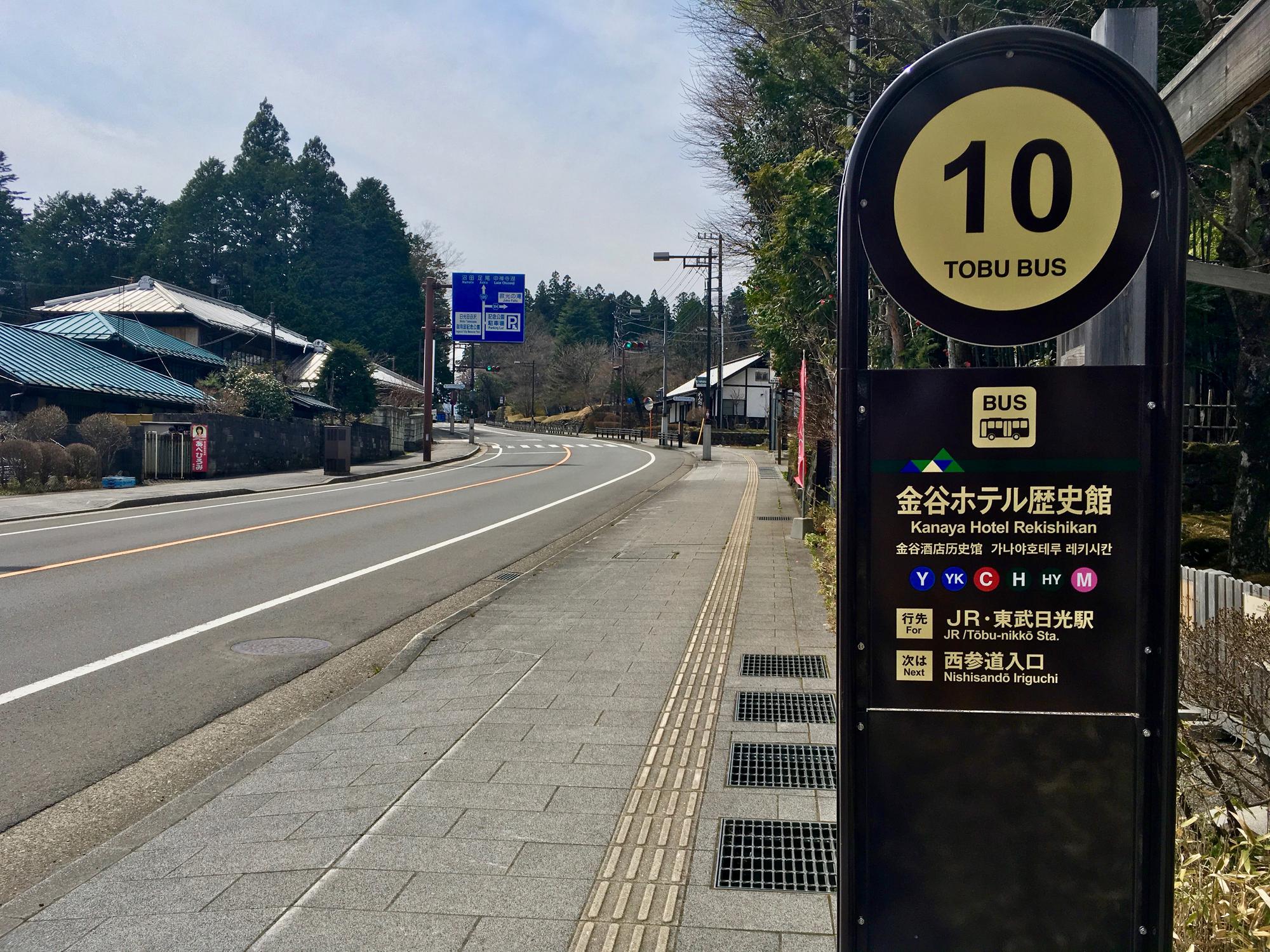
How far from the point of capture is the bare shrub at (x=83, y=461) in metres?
25.2

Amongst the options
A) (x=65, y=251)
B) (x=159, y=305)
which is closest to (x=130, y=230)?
(x=65, y=251)

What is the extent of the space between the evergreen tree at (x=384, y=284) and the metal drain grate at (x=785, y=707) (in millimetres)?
72338

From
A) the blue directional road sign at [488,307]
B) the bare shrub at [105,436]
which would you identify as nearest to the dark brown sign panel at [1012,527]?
the bare shrub at [105,436]

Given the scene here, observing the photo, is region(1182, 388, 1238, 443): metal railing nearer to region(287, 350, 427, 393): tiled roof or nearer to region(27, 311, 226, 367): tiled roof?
region(287, 350, 427, 393): tiled roof

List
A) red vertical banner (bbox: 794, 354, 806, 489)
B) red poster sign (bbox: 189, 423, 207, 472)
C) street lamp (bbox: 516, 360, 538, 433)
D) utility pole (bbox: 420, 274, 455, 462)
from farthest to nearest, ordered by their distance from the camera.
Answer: street lamp (bbox: 516, 360, 538, 433) → utility pole (bbox: 420, 274, 455, 462) → red poster sign (bbox: 189, 423, 207, 472) → red vertical banner (bbox: 794, 354, 806, 489)

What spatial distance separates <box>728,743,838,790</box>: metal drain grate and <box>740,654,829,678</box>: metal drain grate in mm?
1464

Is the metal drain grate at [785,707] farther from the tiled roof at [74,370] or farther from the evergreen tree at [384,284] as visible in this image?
the evergreen tree at [384,284]

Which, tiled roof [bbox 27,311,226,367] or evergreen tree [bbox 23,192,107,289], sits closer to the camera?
tiled roof [bbox 27,311,226,367]

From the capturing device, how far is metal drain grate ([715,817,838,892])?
3.83m

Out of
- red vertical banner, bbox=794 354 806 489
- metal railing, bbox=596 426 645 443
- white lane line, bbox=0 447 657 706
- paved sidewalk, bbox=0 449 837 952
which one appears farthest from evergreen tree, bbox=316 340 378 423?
→ paved sidewalk, bbox=0 449 837 952

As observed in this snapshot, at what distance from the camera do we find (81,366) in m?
33.3

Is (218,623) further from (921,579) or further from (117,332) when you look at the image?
(117,332)

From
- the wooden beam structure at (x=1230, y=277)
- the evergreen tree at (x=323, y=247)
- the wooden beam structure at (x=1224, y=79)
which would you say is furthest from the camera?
the evergreen tree at (x=323, y=247)

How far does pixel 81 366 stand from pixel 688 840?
113 feet
